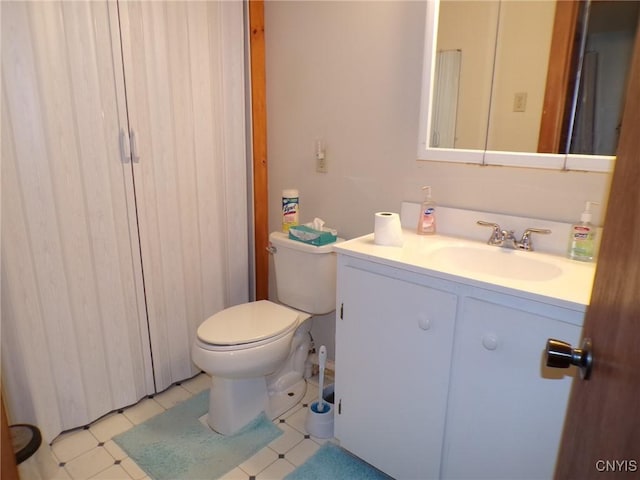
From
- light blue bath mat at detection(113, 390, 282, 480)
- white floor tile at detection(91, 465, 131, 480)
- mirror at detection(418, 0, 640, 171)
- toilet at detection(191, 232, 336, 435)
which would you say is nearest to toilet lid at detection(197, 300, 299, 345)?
toilet at detection(191, 232, 336, 435)

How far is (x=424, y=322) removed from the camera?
4.18 feet

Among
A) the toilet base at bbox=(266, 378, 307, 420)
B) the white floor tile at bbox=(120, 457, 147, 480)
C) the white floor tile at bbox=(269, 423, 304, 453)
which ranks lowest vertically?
the white floor tile at bbox=(269, 423, 304, 453)

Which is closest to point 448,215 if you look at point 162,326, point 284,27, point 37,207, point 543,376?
point 543,376

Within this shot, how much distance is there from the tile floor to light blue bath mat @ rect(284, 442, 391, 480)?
33 mm

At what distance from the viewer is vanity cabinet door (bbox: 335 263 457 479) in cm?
128

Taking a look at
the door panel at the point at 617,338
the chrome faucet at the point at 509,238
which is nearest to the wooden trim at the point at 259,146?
the chrome faucet at the point at 509,238

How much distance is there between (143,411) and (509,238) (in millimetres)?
1689

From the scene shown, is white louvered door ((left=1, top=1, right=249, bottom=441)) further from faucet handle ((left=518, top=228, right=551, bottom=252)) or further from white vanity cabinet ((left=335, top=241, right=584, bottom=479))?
faucet handle ((left=518, top=228, right=551, bottom=252))

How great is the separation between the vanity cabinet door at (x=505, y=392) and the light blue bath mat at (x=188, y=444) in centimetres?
84

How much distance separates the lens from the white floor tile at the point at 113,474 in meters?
1.54

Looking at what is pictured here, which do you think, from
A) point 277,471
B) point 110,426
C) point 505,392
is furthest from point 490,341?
point 110,426

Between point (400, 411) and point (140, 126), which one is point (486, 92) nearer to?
point (400, 411)

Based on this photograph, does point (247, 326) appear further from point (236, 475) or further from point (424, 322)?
point (424, 322)

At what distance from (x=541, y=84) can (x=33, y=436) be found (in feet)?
7.04
